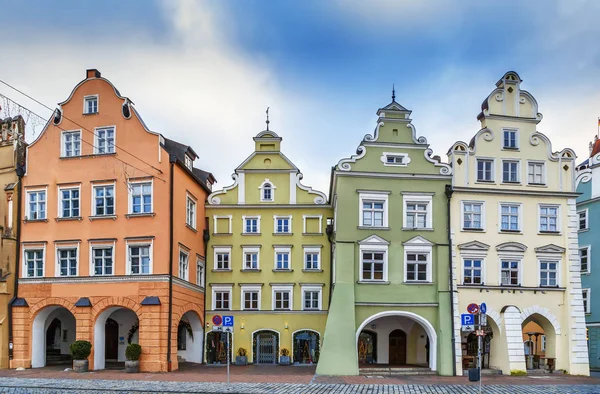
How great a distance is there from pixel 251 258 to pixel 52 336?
534 inches

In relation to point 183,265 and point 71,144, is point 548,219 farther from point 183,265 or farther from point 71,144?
point 71,144

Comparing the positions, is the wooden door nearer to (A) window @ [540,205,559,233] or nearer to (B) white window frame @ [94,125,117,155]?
(A) window @ [540,205,559,233]

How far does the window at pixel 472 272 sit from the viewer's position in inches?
1249

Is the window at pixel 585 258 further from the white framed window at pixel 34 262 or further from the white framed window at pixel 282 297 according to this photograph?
the white framed window at pixel 34 262

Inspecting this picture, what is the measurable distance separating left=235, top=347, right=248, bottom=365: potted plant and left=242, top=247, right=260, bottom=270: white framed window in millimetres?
4907

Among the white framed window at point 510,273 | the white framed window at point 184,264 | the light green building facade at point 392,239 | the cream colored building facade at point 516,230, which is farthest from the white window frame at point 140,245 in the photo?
the white framed window at point 510,273

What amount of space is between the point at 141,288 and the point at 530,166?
21870 mm

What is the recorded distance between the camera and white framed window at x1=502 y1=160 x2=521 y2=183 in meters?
32.8

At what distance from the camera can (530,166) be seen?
33.0m

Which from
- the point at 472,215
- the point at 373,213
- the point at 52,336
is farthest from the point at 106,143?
the point at 472,215

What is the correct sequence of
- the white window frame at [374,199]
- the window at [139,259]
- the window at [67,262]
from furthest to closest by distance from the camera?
the window at [67,262]
the white window frame at [374,199]
the window at [139,259]

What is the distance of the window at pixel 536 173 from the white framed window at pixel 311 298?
44.8ft

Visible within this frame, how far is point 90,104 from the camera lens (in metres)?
33.8

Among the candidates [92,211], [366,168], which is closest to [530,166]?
[366,168]
